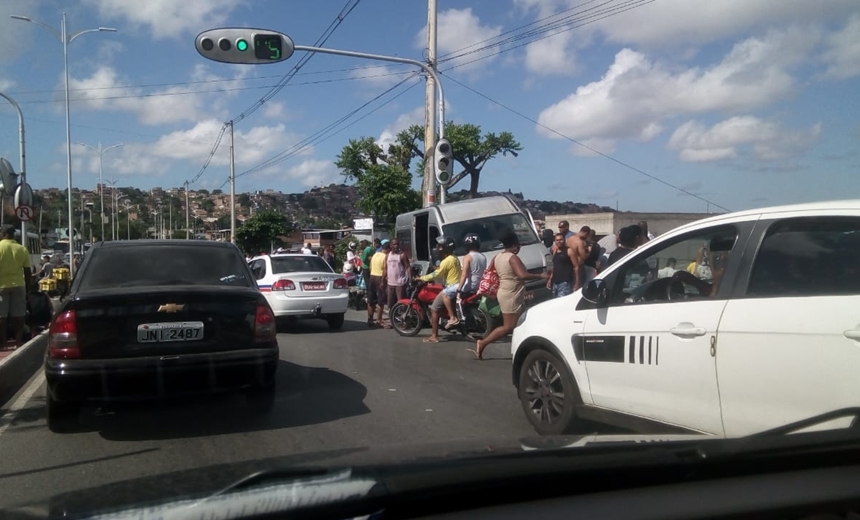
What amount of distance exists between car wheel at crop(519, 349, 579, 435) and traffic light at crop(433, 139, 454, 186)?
1033 centimetres

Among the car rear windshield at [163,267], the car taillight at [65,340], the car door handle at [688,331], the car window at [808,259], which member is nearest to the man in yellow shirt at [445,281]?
the car rear windshield at [163,267]

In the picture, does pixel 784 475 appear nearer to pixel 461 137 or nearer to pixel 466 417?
pixel 466 417

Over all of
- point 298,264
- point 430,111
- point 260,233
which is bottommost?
point 298,264

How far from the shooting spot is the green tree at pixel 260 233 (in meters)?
46.4

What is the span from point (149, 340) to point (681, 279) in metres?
4.21

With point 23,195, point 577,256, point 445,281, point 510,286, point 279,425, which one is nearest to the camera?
point 279,425

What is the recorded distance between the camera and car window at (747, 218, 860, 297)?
4000 mm

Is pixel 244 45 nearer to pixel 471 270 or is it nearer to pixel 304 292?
pixel 304 292

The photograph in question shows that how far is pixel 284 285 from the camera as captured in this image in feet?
45.2

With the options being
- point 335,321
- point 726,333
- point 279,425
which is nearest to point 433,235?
point 335,321

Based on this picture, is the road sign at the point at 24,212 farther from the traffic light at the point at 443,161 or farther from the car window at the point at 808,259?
the car window at the point at 808,259

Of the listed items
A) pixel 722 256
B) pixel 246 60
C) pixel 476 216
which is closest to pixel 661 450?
pixel 722 256

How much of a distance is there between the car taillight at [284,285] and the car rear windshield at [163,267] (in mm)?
6202

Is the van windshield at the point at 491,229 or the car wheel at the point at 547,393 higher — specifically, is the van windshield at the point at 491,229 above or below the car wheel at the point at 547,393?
above
